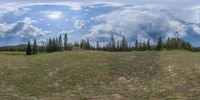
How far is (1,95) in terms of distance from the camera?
59.2m

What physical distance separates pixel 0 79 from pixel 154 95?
22.7 metres

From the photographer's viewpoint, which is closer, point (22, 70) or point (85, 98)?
point (85, 98)

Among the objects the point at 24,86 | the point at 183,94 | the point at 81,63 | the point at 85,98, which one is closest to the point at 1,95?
the point at 24,86

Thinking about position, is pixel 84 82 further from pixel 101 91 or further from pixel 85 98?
pixel 85 98

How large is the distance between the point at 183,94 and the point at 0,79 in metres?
26.4

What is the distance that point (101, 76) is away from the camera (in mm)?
68875

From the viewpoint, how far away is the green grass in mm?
60781

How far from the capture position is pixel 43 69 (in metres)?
72.0

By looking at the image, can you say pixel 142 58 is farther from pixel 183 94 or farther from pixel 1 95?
pixel 1 95

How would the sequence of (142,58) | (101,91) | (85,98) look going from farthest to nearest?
1. (142,58)
2. (101,91)
3. (85,98)

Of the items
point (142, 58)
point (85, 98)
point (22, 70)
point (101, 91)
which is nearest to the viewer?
point (85, 98)

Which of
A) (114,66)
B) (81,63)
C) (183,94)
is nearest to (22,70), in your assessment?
(81,63)

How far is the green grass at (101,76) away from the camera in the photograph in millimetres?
60781

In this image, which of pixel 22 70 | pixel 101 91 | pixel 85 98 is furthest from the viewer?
pixel 22 70
